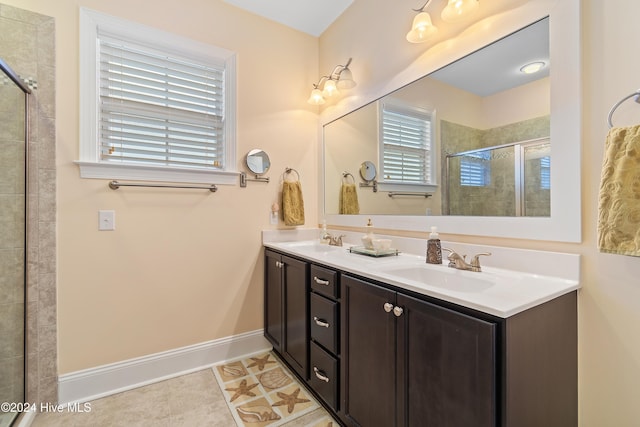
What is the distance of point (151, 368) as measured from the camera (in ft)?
6.29

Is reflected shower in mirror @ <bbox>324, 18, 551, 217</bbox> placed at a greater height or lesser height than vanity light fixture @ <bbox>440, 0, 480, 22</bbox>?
lesser

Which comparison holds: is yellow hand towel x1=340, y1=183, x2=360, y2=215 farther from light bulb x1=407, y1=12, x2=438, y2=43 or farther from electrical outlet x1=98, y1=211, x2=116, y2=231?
electrical outlet x1=98, y1=211, x2=116, y2=231

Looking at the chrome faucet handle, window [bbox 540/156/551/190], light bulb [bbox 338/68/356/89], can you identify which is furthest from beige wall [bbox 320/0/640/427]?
light bulb [bbox 338/68/356/89]

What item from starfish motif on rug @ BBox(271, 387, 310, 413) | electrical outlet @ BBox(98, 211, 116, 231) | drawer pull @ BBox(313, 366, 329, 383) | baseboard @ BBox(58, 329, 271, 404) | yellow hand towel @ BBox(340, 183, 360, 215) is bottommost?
starfish motif on rug @ BBox(271, 387, 310, 413)

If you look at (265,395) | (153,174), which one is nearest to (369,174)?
(153,174)

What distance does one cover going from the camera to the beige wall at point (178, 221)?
5.57 feet

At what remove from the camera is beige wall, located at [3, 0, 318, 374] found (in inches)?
66.8

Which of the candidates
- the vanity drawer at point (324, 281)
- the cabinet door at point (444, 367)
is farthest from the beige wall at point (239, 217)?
the vanity drawer at point (324, 281)

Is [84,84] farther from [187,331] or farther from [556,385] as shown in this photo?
[556,385]

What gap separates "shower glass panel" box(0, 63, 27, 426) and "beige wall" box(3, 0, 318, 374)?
0.54 feet

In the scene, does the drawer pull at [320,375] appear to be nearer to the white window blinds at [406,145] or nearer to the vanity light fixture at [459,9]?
the white window blinds at [406,145]

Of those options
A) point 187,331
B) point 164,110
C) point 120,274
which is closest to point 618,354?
point 187,331

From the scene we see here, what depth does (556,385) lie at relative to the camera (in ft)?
3.29

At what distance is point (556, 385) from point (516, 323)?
1.31ft
